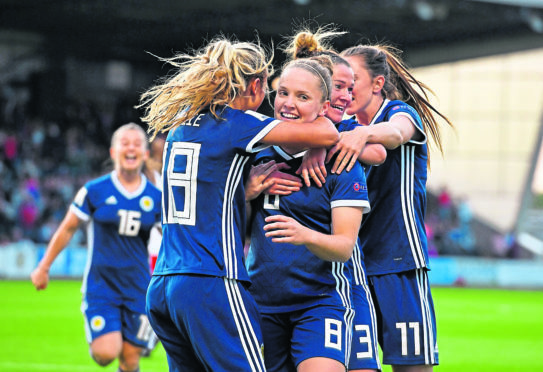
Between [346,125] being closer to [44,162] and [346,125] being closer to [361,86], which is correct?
[361,86]

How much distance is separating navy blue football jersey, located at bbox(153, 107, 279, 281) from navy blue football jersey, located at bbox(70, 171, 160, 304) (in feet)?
12.3

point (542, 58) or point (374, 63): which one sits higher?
point (542, 58)

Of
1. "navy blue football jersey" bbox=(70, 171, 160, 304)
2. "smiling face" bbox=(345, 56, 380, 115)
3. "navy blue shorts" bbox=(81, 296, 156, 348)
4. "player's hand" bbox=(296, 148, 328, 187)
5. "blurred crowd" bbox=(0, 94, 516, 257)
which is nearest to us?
"player's hand" bbox=(296, 148, 328, 187)

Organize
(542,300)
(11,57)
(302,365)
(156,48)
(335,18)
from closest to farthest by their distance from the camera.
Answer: (302,365) → (542,300) → (335,18) → (11,57) → (156,48)

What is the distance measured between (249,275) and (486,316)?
1409 cm

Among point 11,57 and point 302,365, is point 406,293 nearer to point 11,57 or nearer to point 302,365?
point 302,365

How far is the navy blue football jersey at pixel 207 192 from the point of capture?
364cm

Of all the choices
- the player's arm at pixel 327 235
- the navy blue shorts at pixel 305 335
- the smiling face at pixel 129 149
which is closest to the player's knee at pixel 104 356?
the smiling face at pixel 129 149

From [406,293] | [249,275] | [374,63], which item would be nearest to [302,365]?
[249,275]

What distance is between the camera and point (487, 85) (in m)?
40.4

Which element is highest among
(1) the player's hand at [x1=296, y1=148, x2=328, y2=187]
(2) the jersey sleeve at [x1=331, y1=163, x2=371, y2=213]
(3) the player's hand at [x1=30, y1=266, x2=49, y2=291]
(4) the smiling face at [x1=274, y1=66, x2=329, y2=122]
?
(4) the smiling face at [x1=274, y1=66, x2=329, y2=122]

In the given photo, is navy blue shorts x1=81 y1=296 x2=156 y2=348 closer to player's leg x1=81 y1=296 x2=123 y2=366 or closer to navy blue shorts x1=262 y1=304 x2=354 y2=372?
player's leg x1=81 y1=296 x2=123 y2=366

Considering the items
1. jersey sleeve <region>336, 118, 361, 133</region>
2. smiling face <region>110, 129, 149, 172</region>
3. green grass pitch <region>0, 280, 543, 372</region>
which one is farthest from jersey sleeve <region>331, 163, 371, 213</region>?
green grass pitch <region>0, 280, 543, 372</region>

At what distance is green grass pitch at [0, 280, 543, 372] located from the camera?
998cm
